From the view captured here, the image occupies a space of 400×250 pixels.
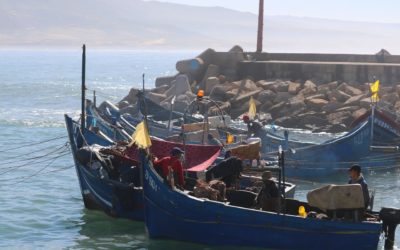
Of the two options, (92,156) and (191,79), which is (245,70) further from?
(92,156)

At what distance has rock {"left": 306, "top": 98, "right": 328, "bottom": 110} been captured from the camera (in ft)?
121

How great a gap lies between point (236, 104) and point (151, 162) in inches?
899

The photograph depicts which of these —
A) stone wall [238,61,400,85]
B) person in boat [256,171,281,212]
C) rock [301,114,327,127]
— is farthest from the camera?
stone wall [238,61,400,85]

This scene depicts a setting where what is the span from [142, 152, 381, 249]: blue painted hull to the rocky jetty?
715 inches

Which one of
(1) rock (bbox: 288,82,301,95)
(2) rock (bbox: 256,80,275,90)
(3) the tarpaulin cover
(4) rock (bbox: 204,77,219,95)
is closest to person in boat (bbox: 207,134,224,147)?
(3) the tarpaulin cover

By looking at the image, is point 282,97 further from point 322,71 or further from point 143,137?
point 143,137

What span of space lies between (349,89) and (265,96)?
3.43 m

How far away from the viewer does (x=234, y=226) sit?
1603cm

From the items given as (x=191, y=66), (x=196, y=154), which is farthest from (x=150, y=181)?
(x=191, y=66)

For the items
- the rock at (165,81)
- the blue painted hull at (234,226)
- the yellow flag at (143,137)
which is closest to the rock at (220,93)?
the rock at (165,81)

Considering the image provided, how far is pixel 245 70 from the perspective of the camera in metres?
43.3

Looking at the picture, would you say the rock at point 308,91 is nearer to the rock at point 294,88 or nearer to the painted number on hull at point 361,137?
the rock at point 294,88

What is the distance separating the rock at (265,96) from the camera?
127ft

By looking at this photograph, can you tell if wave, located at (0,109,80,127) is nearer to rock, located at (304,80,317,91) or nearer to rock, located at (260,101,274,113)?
rock, located at (260,101,274,113)
